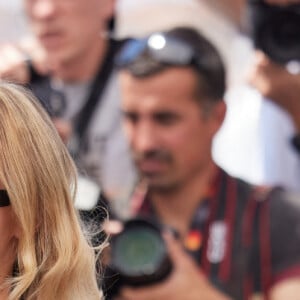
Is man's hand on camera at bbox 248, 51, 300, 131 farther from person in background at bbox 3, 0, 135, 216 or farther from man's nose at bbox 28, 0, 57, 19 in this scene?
man's nose at bbox 28, 0, 57, 19

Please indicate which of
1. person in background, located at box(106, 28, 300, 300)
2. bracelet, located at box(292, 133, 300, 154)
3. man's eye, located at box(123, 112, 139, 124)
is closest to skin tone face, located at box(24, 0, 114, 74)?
person in background, located at box(106, 28, 300, 300)

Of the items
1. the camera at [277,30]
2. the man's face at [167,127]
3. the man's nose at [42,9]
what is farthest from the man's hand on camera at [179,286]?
the man's nose at [42,9]

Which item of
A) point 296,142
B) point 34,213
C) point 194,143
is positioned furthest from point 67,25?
point 34,213

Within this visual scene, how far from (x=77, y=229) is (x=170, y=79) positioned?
1.33 meters

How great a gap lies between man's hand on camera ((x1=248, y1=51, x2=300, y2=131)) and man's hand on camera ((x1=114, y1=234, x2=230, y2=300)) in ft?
1.63

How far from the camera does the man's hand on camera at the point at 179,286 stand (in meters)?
2.47

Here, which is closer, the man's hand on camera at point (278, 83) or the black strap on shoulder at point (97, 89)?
the man's hand on camera at point (278, 83)

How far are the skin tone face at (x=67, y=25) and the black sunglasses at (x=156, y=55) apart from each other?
137 millimetres

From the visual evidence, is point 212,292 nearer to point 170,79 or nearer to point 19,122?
point 170,79

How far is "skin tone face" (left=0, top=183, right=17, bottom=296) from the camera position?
1161 millimetres

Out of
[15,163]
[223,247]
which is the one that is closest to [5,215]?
[15,163]

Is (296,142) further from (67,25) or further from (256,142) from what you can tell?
(67,25)

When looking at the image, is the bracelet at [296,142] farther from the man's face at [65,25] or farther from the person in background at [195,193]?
the man's face at [65,25]

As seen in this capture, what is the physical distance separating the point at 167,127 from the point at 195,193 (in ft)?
0.68
